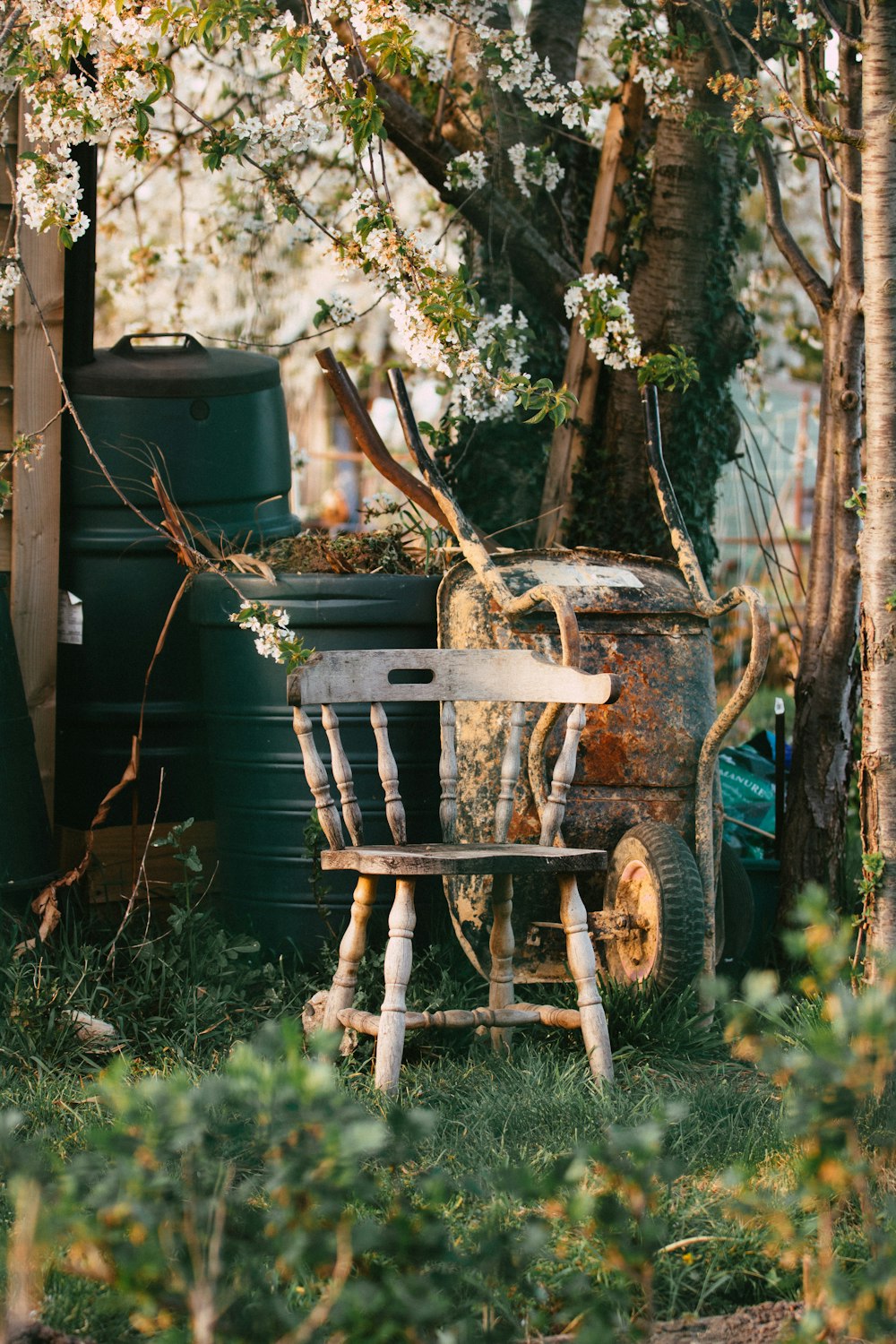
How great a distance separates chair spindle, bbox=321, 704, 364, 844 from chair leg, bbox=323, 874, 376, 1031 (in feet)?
0.38

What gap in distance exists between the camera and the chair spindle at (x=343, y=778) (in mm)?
3018

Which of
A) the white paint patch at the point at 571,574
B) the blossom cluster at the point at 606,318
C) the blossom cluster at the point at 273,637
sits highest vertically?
the blossom cluster at the point at 606,318

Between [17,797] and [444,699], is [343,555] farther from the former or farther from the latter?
[17,797]

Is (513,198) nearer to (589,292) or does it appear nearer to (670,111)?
(670,111)

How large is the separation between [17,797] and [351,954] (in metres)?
1.07

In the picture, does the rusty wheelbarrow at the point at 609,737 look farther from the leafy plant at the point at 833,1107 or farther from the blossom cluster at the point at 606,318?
the leafy plant at the point at 833,1107

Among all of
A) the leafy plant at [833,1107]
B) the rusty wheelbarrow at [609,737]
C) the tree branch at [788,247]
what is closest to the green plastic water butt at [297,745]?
the rusty wheelbarrow at [609,737]

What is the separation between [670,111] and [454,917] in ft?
8.45

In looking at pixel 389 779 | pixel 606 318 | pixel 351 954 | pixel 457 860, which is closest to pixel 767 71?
pixel 606 318

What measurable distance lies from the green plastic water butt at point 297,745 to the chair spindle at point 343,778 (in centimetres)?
46

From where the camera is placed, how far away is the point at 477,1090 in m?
2.81

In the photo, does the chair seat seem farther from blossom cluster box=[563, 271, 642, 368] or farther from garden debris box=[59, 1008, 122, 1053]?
blossom cluster box=[563, 271, 642, 368]

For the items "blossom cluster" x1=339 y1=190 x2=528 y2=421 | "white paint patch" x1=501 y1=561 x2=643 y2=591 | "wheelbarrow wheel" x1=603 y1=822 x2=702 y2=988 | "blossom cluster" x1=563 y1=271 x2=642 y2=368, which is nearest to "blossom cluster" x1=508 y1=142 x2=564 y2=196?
"blossom cluster" x1=563 y1=271 x2=642 y2=368

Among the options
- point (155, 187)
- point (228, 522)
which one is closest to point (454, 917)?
point (228, 522)
